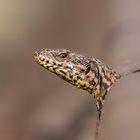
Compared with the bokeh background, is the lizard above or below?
above

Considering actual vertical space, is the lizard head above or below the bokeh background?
above

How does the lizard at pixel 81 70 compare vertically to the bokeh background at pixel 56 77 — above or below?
above

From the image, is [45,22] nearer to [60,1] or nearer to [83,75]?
[60,1]

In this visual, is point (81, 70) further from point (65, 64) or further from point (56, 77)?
point (56, 77)

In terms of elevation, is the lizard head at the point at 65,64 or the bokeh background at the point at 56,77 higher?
the lizard head at the point at 65,64

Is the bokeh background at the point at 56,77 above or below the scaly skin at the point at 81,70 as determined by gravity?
below

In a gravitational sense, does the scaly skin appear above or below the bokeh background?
above

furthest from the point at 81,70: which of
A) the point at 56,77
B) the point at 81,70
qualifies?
the point at 56,77
